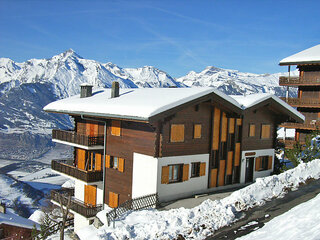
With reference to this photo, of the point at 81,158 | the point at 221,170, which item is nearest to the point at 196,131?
the point at 221,170

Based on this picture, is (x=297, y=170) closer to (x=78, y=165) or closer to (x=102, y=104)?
(x=102, y=104)

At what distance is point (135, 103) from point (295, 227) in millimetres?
12420

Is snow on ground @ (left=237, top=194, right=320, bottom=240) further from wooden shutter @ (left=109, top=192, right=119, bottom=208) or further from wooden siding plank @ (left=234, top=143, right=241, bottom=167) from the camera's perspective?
wooden shutter @ (left=109, top=192, right=119, bottom=208)

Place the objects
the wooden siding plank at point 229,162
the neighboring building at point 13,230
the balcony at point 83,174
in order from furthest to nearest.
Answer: the neighboring building at point 13,230 → the wooden siding plank at point 229,162 → the balcony at point 83,174

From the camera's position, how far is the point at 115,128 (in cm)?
2414

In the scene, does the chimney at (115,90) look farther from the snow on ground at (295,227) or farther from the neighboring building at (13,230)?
the neighboring building at (13,230)

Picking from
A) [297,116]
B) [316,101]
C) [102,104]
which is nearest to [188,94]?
[102,104]

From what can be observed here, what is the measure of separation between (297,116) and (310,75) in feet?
47.3

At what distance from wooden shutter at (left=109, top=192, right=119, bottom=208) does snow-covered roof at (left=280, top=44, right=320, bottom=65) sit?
1059 inches

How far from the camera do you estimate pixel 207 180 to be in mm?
24281

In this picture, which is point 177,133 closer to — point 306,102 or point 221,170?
point 221,170

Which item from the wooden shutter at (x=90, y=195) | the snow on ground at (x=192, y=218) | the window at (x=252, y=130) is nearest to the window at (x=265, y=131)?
the window at (x=252, y=130)

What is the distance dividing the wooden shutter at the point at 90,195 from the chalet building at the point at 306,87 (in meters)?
24.3

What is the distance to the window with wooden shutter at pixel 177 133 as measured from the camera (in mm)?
21891
